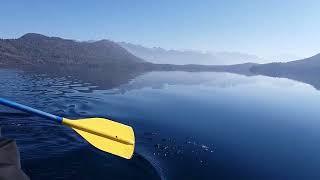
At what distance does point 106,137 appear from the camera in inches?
538

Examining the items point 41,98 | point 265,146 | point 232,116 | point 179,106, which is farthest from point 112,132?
point 41,98

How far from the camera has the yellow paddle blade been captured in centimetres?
1313

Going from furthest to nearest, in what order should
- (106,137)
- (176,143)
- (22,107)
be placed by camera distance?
1. (176,143)
2. (106,137)
3. (22,107)

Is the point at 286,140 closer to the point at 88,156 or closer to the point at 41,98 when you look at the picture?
the point at 88,156

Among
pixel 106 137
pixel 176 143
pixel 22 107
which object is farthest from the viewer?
pixel 176 143

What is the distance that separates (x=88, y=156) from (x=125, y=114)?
49.5 feet

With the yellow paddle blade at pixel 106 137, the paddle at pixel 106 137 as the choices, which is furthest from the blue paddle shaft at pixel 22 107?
the yellow paddle blade at pixel 106 137

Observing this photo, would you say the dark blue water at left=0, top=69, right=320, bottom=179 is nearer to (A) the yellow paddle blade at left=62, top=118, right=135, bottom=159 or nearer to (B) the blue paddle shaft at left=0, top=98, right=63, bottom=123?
(A) the yellow paddle blade at left=62, top=118, right=135, bottom=159

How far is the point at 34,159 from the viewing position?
57.8ft

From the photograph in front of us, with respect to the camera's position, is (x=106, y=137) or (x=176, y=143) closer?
(x=106, y=137)

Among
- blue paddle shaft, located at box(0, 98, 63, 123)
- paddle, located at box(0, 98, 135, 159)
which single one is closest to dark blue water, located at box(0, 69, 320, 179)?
paddle, located at box(0, 98, 135, 159)

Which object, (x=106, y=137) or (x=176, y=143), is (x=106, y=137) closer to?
(x=106, y=137)

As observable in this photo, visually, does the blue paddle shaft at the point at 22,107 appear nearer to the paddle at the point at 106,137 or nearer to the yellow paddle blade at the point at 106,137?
the paddle at the point at 106,137

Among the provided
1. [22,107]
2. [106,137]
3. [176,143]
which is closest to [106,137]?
[106,137]
